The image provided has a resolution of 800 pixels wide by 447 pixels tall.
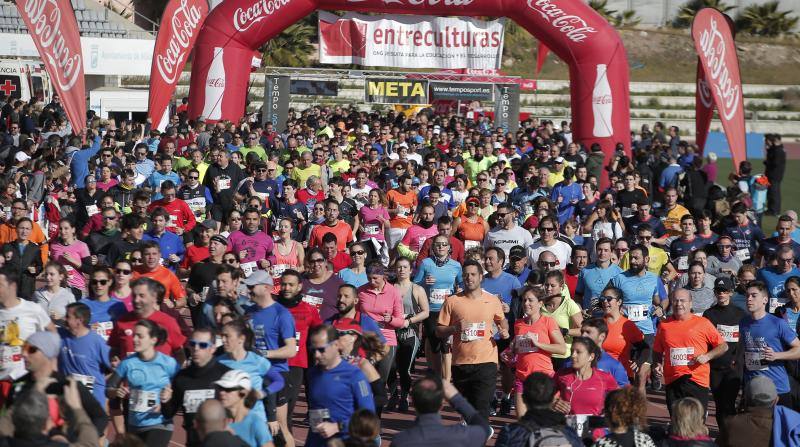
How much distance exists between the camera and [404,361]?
34.9ft

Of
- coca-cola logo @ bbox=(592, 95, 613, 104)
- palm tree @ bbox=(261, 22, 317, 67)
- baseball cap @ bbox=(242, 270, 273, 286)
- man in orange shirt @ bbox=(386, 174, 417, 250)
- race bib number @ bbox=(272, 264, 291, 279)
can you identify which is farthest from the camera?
palm tree @ bbox=(261, 22, 317, 67)

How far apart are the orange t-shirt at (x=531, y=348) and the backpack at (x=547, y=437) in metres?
2.86

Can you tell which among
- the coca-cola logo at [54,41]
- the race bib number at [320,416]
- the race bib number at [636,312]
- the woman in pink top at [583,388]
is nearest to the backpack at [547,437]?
the race bib number at [320,416]

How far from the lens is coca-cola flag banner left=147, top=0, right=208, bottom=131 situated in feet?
74.9

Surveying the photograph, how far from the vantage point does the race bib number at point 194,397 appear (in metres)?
6.94

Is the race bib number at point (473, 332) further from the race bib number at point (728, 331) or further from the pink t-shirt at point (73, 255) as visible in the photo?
the pink t-shirt at point (73, 255)

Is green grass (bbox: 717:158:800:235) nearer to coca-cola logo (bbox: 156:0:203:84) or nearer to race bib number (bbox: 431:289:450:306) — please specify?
coca-cola logo (bbox: 156:0:203:84)

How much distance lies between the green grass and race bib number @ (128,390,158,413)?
1642 cm

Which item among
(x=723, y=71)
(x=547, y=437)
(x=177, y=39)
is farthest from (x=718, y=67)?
(x=547, y=437)

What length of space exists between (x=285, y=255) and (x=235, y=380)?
192 inches

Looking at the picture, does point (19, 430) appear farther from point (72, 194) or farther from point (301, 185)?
point (301, 185)

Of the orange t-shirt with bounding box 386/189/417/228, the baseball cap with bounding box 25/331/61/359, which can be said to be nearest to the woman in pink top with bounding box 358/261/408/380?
the baseball cap with bounding box 25/331/61/359

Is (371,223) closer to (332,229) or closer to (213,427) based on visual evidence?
(332,229)

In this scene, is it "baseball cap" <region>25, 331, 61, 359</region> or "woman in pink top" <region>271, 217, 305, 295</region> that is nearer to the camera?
"baseball cap" <region>25, 331, 61, 359</region>
